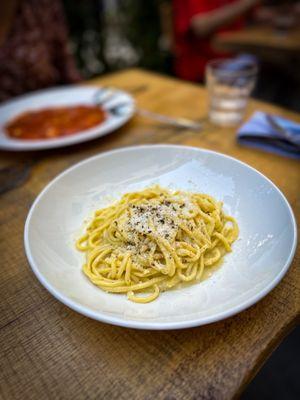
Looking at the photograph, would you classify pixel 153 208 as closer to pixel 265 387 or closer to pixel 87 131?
Answer: pixel 87 131

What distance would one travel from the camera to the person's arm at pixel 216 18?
2891mm

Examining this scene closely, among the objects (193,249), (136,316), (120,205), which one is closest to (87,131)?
(120,205)

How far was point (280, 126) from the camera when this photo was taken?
1.33 meters

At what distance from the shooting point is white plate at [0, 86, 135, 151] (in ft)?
4.58

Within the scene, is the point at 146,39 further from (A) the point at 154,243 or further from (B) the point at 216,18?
(A) the point at 154,243

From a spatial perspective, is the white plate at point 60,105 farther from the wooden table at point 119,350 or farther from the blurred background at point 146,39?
the blurred background at point 146,39

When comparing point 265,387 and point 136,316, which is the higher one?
point 136,316

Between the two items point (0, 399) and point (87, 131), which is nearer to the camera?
point (0, 399)

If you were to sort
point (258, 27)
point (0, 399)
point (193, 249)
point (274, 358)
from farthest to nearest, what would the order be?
point (258, 27)
point (274, 358)
point (193, 249)
point (0, 399)

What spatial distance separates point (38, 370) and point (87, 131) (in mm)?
1035

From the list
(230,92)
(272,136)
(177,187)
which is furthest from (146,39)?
(177,187)

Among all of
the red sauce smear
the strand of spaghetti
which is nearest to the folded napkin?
the red sauce smear

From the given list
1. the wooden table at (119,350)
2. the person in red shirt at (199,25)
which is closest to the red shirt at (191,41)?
the person in red shirt at (199,25)

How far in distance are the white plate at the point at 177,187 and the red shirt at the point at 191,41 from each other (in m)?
2.35
